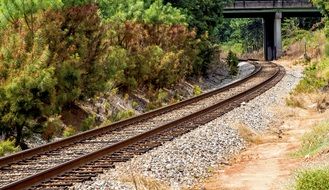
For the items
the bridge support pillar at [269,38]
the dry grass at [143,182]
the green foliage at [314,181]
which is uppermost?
the green foliage at [314,181]

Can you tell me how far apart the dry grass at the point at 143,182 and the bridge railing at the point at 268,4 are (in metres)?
66.2

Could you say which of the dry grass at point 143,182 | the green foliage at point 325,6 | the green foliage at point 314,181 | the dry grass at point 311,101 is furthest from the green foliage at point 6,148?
the green foliage at point 325,6

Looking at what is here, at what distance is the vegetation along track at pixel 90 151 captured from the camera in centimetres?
1136

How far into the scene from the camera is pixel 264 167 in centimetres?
1399

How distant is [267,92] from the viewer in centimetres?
3058

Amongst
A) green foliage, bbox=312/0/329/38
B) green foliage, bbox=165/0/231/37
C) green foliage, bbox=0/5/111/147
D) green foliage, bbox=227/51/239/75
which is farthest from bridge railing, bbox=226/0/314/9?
green foliage, bbox=0/5/111/147

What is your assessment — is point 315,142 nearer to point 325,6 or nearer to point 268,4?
point 325,6

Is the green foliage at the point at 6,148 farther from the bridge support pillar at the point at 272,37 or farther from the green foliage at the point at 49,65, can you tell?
the bridge support pillar at the point at 272,37

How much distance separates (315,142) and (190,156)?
3.29 metres

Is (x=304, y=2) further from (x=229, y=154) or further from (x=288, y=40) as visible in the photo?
(x=229, y=154)

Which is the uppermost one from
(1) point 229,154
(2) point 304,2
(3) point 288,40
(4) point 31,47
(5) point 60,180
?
(4) point 31,47

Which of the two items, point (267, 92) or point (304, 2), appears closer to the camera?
point (267, 92)

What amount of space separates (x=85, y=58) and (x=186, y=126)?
4.43 m

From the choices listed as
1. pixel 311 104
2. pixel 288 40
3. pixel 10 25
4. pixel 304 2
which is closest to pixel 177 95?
pixel 311 104
